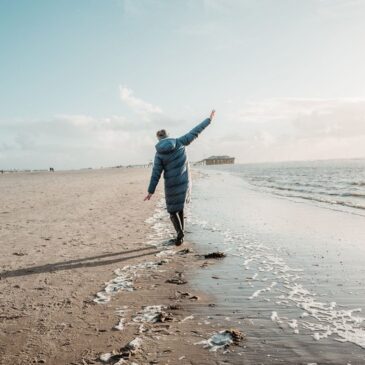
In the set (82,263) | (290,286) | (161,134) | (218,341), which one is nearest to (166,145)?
(161,134)

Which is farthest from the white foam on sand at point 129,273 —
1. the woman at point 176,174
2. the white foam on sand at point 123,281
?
the woman at point 176,174

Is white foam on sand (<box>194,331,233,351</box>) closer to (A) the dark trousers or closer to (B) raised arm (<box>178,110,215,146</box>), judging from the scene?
(A) the dark trousers

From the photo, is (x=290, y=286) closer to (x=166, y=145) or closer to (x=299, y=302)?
(x=299, y=302)

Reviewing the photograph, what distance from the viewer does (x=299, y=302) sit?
4.75 m

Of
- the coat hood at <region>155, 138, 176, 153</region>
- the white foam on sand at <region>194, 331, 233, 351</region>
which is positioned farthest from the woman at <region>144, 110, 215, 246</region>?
the white foam on sand at <region>194, 331, 233, 351</region>

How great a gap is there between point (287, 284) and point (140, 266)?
2.57 metres

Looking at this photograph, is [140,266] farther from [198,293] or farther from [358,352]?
[358,352]

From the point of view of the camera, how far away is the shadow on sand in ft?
20.7

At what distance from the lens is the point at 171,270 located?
6.37m

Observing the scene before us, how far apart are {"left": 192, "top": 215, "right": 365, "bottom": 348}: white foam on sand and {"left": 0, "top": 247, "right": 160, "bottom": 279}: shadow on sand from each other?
205 centimetres

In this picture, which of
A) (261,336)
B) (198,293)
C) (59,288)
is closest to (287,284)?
(198,293)

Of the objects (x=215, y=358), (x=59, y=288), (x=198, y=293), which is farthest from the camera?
(x=59, y=288)

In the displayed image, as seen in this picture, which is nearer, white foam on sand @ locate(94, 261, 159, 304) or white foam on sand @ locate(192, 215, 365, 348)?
white foam on sand @ locate(192, 215, 365, 348)

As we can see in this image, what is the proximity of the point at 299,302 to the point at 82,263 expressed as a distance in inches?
157
